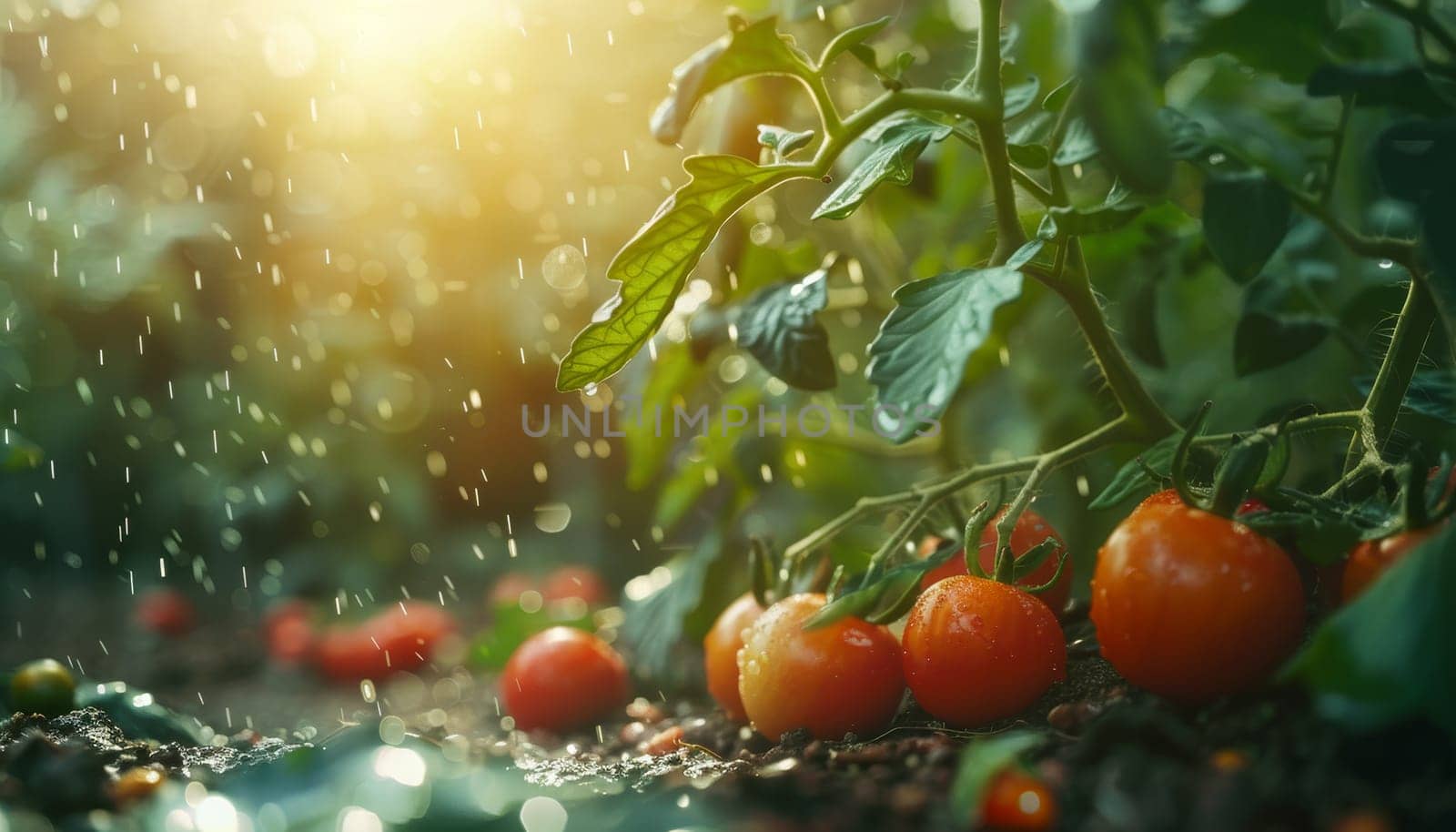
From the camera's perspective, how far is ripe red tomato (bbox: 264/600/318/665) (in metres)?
1.34

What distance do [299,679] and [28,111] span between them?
123 centimetres

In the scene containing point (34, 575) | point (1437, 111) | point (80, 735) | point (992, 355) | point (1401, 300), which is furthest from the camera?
point (34, 575)

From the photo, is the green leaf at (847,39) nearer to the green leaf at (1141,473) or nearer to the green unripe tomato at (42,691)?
the green leaf at (1141,473)

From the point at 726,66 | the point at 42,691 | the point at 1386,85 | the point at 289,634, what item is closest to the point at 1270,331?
the point at 1386,85

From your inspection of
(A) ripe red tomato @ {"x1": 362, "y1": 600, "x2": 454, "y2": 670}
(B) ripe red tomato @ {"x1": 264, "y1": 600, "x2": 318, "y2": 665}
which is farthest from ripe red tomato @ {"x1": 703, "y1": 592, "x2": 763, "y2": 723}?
(B) ripe red tomato @ {"x1": 264, "y1": 600, "x2": 318, "y2": 665}

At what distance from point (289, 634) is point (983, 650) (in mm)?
1058

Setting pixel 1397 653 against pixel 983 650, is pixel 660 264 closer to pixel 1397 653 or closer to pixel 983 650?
pixel 983 650

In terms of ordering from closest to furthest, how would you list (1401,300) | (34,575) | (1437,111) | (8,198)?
(1437,111) → (1401,300) → (8,198) → (34,575)

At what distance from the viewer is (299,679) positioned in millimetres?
1312

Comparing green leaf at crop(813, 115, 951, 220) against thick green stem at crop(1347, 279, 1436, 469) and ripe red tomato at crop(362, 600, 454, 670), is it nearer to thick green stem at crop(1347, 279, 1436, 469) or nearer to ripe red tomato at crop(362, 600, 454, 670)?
thick green stem at crop(1347, 279, 1436, 469)

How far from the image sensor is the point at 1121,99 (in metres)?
0.45

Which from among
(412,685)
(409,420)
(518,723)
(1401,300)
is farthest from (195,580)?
(1401,300)

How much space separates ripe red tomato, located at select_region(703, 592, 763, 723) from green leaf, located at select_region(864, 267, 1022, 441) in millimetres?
325

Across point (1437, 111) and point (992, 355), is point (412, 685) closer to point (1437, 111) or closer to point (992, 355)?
point (992, 355)
